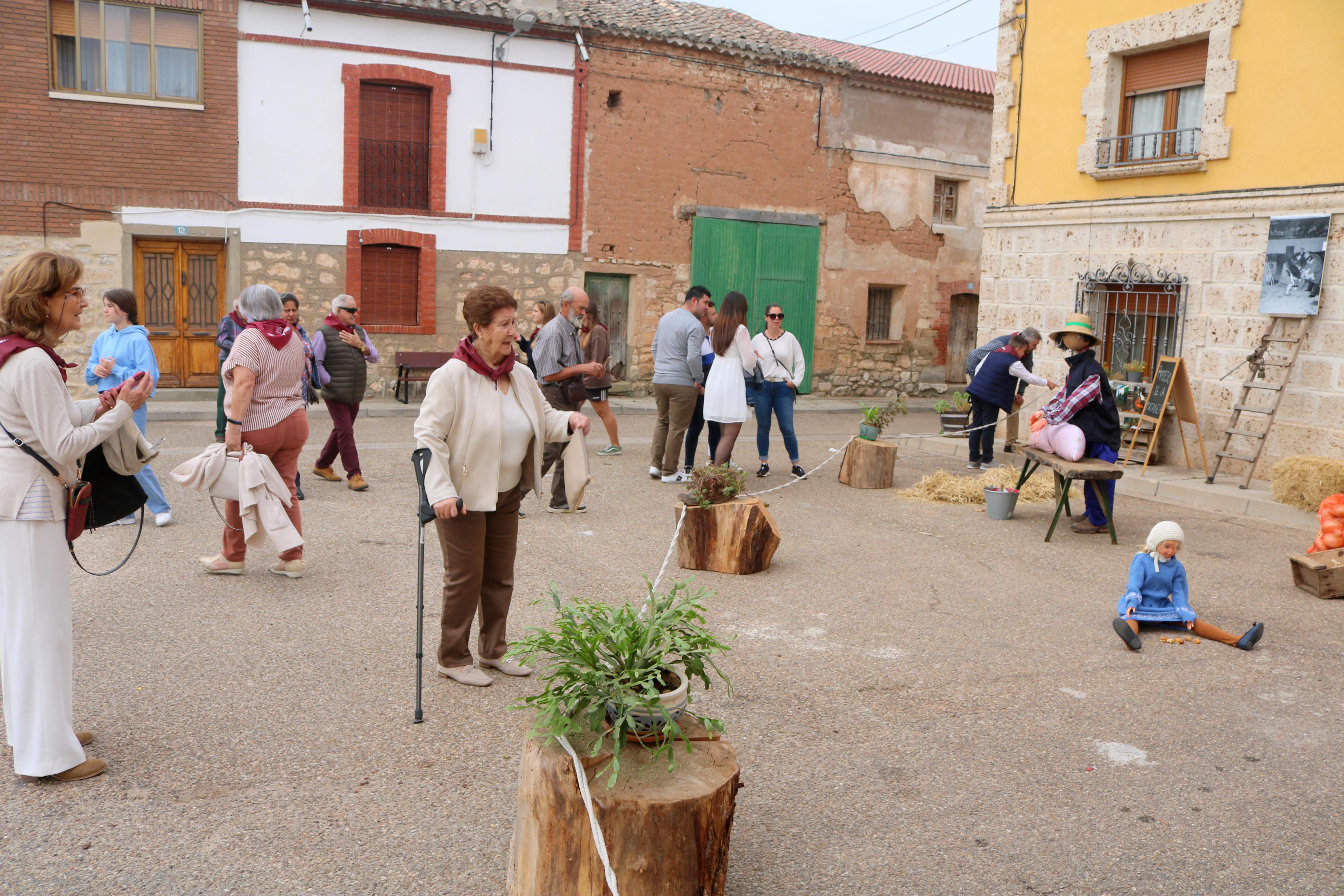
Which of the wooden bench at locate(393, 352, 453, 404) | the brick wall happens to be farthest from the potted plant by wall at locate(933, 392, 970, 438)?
the brick wall

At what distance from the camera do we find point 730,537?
721cm

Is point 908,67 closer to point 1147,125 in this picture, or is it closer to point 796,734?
point 1147,125

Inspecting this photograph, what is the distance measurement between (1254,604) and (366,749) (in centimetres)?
556

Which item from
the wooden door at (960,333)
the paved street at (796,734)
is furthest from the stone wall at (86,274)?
the wooden door at (960,333)

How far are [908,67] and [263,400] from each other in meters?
A: 20.3

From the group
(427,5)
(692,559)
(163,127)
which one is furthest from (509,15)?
(692,559)

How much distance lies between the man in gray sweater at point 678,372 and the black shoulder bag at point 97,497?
6186 mm

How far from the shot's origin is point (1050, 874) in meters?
3.43

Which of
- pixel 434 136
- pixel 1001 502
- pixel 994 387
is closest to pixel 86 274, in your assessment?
pixel 434 136

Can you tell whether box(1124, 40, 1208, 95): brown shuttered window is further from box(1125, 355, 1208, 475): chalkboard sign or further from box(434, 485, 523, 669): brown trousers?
box(434, 485, 523, 669): brown trousers

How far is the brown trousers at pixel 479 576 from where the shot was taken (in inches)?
188

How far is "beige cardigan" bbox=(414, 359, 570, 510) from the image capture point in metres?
4.53

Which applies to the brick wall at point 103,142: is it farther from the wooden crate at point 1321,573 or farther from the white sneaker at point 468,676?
the wooden crate at point 1321,573

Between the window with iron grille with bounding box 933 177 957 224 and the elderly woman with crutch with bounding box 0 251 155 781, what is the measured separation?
2084 centimetres
